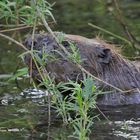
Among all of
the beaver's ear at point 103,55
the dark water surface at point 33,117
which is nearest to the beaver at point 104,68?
the beaver's ear at point 103,55

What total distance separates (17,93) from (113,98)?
107 centimetres

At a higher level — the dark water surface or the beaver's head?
the beaver's head

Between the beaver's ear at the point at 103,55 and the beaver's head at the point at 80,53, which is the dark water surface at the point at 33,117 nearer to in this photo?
the beaver's head at the point at 80,53

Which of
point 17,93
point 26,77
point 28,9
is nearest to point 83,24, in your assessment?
point 26,77

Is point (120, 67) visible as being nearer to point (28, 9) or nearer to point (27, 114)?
point (27, 114)

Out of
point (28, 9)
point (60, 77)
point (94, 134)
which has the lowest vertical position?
point (94, 134)

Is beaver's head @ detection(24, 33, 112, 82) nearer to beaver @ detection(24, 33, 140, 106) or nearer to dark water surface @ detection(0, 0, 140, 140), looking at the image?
beaver @ detection(24, 33, 140, 106)

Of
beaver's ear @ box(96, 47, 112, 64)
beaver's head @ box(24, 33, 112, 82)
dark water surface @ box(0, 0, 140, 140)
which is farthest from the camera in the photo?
beaver's ear @ box(96, 47, 112, 64)

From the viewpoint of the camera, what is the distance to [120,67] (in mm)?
6551

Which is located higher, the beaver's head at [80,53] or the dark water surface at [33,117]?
the beaver's head at [80,53]

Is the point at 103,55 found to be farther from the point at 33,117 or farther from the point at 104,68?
the point at 33,117

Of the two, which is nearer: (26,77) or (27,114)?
(27,114)

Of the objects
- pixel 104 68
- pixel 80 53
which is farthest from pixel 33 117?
pixel 104 68

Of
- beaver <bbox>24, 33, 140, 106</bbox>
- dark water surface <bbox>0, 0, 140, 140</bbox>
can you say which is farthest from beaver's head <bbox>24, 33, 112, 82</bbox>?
dark water surface <bbox>0, 0, 140, 140</bbox>
